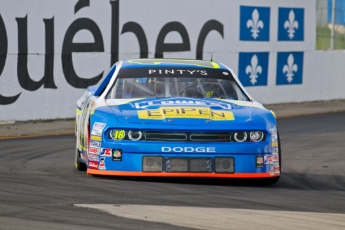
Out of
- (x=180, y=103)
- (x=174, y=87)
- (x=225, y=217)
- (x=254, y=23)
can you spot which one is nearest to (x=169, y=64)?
(x=174, y=87)

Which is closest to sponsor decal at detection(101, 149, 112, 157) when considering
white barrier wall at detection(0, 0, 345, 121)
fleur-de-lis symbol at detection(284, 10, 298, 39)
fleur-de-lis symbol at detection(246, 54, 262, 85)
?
white barrier wall at detection(0, 0, 345, 121)

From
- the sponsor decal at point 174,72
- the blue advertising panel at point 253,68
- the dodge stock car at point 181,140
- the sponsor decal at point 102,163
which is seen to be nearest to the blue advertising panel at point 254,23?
the blue advertising panel at point 253,68

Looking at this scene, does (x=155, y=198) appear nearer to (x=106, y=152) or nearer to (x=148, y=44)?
(x=106, y=152)

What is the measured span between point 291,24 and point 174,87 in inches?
561

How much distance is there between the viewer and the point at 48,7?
1827 cm

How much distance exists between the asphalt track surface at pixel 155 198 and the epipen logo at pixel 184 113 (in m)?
0.64

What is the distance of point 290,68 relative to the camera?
2403cm

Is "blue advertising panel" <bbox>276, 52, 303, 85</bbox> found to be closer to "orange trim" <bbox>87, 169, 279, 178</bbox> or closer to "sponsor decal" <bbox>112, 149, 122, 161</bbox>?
"orange trim" <bbox>87, 169, 279, 178</bbox>

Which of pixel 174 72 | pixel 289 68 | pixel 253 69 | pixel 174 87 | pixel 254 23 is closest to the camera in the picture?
pixel 174 87

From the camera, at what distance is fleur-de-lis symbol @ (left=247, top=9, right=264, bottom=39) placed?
75.6ft

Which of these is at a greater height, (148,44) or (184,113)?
(148,44)

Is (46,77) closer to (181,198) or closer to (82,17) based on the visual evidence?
(82,17)

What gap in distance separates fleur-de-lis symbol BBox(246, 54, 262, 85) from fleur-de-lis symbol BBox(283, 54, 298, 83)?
43.0 inches

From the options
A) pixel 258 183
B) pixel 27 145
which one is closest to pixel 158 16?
pixel 27 145
